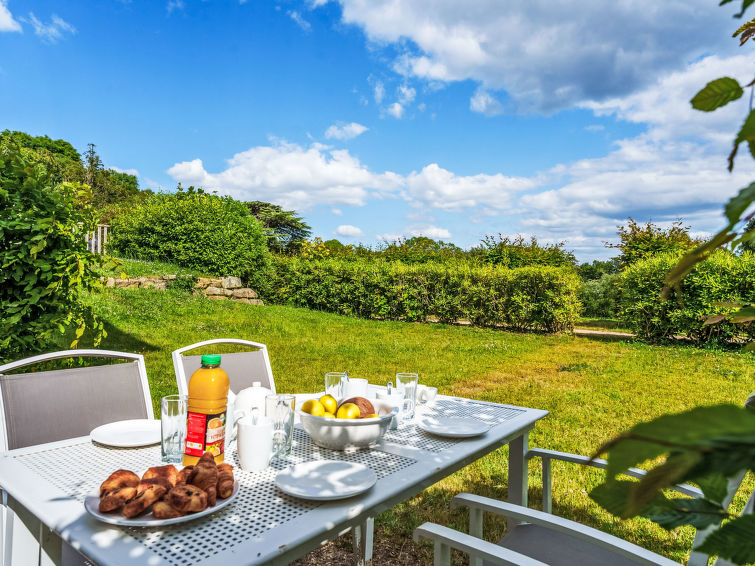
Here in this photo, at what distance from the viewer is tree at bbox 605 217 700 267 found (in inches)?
512

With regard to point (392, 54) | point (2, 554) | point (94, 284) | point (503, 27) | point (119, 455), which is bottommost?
point (2, 554)

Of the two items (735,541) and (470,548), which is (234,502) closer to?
(470,548)

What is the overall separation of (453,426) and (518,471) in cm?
48

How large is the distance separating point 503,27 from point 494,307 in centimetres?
606

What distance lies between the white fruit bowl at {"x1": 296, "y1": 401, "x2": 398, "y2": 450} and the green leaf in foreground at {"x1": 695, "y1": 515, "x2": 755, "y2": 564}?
4.65 feet

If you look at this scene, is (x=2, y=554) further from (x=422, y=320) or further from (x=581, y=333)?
(x=581, y=333)

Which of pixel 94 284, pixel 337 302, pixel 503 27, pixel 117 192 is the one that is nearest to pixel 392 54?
pixel 503 27

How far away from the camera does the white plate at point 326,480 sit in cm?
130

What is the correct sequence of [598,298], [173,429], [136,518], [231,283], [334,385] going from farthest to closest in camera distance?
[598,298], [231,283], [334,385], [173,429], [136,518]

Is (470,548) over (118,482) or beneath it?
beneath

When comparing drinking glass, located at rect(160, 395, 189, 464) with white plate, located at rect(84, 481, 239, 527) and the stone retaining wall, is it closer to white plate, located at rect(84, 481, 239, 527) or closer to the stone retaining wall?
white plate, located at rect(84, 481, 239, 527)

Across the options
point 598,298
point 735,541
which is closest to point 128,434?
point 735,541

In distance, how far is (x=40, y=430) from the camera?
1.90 meters

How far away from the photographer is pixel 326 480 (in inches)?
55.0
